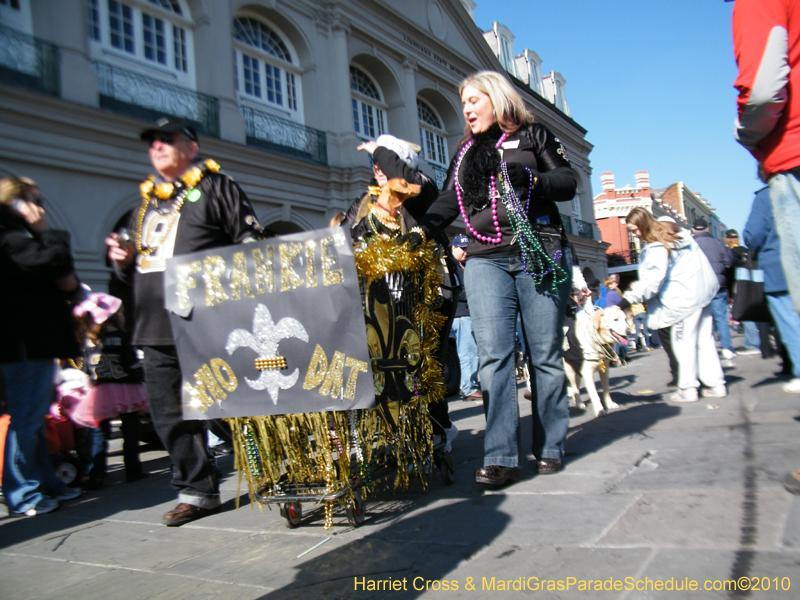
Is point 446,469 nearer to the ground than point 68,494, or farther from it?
farther from it

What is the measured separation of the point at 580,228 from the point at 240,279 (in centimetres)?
3224

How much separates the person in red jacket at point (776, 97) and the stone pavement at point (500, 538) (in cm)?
95

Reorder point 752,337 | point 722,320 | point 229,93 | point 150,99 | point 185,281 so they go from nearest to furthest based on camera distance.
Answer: point 185,281 → point 722,320 → point 752,337 → point 150,99 → point 229,93

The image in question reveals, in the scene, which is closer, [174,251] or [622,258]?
[174,251]

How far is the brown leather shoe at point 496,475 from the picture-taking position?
9.08 ft

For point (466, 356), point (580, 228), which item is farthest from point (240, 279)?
point (580, 228)

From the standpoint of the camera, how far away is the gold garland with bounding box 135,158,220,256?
303 centimetres

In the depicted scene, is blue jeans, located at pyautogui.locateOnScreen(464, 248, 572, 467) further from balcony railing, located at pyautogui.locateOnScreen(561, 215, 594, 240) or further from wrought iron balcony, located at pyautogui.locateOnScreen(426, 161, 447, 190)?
balcony railing, located at pyautogui.locateOnScreen(561, 215, 594, 240)

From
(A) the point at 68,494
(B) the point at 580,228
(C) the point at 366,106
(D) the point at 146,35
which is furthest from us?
(B) the point at 580,228

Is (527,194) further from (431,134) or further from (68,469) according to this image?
(431,134)

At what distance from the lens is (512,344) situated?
10.1 feet

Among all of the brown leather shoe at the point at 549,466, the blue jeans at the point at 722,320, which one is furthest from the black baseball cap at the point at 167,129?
the blue jeans at the point at 722,320

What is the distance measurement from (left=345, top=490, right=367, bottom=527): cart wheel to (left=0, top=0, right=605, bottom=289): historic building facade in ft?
28.6

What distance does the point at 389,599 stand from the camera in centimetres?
175
